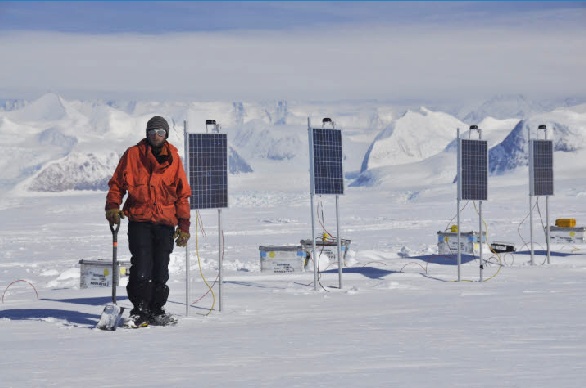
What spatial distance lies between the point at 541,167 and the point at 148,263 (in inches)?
407

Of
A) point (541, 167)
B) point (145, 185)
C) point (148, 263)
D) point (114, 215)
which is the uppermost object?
point (541, 167)

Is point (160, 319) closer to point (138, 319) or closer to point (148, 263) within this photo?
point (138, 319)

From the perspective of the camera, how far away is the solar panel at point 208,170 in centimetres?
1012

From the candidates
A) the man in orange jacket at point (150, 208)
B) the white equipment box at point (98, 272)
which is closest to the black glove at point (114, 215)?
the man in orange jacket at point (150, 208)

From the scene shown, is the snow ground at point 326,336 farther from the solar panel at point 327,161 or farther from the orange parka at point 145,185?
the solar panel at point 327,161

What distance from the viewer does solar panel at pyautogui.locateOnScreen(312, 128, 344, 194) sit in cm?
1270

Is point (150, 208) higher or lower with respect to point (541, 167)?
lower

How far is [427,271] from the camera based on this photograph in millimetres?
15664

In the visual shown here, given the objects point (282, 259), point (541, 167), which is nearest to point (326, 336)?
point (282, 259)

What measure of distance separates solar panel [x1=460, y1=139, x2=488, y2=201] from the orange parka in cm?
671

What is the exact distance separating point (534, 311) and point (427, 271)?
7003 mm

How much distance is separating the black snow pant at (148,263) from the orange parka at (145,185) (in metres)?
0.09

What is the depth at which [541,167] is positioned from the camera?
17.0 metres

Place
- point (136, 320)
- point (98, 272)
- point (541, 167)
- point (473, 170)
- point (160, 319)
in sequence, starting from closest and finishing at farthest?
point (136, 320), point (160, 319), point (473, 170), point (98, 272), point (541, 167)
